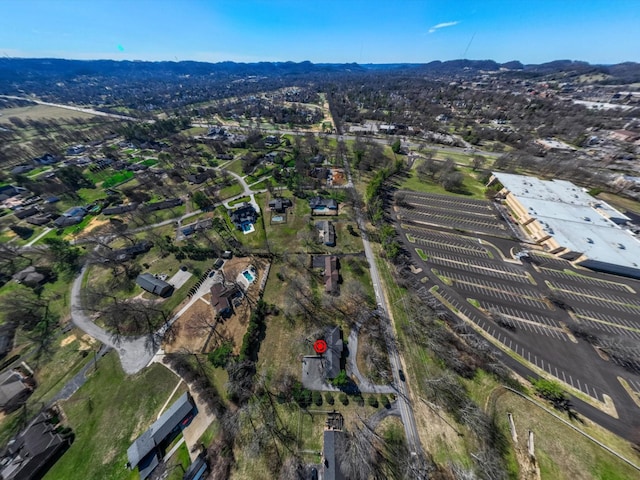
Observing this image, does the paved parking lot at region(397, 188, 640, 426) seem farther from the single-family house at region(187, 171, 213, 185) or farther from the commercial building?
the single-family house at region(187, 171, 213, 185)

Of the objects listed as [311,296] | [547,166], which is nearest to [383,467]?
[311,296]

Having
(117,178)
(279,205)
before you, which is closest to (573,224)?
(279,205)

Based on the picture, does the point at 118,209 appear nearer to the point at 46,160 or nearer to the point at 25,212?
the point at 25,212

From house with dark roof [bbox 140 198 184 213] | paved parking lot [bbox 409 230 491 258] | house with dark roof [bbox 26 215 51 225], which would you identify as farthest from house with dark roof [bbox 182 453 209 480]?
house with dark roof [bbox 26 215 51 225]

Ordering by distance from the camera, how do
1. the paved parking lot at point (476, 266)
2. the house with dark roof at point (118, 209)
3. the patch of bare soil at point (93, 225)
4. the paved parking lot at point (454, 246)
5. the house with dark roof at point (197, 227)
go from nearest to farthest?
the paved parking lot at point (476, 266), the paved parking lot at point (454, 246), the house with dark roof at point (197, 227), the patch of bare soil at point (93, 225), the house with dark roof at point (118, 209)

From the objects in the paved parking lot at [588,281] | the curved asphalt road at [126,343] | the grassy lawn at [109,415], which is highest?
the paved parking lot at [588,281]

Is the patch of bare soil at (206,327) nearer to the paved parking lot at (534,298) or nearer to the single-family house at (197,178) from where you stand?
the paved parking lot at (534,298)

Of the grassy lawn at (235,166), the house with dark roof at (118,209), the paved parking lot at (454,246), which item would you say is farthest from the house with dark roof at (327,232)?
the house with dark roof at (118,209)

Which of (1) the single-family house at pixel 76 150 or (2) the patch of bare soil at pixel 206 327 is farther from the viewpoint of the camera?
(1) the single-family house at pixel 76 150
